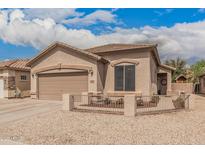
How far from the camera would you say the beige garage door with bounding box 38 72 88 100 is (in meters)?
16.2

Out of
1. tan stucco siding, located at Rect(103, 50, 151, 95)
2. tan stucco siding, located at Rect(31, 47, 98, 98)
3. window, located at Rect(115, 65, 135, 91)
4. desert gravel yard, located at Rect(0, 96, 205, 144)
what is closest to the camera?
desert gravel yard, located at Rect(0, 96, 205, 144)

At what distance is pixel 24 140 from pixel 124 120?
4.43 metres

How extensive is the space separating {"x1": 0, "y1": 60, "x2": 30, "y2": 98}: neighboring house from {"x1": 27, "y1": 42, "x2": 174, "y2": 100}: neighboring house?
429cm

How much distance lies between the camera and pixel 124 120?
30.0ft

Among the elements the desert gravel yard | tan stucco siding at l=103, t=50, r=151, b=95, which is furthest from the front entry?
the desert gravel yard

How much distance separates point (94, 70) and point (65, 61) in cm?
296

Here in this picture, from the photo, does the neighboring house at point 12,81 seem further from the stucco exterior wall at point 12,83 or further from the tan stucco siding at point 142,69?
the tan stucco siding at point 142,69

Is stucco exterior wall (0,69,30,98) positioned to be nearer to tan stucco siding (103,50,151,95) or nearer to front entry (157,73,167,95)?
tan stucco siding (103,50,151,95)

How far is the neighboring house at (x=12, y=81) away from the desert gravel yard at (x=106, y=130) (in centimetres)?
1338

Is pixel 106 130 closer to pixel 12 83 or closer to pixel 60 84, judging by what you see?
pixel 60 84

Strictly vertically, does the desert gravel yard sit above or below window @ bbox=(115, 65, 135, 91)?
below

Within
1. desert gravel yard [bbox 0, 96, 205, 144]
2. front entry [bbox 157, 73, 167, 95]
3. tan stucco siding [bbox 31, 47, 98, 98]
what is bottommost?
desert gravel yard [bbox 0, 96, 205, 144]

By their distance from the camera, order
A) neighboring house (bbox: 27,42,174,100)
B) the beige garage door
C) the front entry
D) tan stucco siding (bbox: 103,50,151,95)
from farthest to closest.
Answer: the front entry
the beige garage door
neighboring house (bbox: 27,42,174,100)
tan stucco siding (bbox: 103,50,151,95)

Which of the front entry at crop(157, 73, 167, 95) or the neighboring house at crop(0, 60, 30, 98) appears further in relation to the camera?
the front entry at crop(157, 73, 167, 95)
